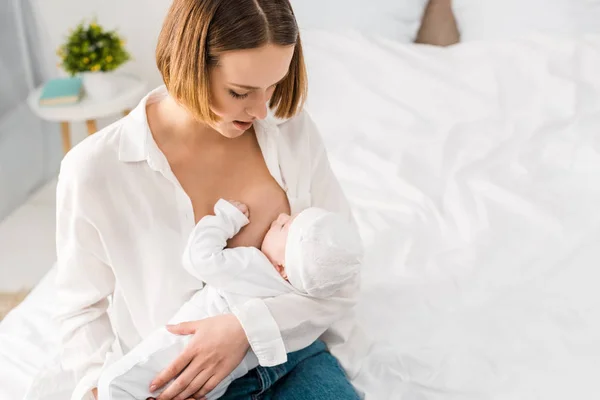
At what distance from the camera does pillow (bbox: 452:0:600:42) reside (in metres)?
2.10

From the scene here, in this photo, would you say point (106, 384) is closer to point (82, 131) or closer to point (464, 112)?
point (464, 112)

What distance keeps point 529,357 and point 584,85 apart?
3.38ft

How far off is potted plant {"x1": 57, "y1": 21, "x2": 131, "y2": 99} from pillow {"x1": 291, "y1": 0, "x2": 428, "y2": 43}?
28.6 inches

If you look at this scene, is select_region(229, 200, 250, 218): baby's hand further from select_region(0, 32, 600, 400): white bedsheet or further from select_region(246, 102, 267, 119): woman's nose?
select_region(0, 32, 600, 400): white bedsheet

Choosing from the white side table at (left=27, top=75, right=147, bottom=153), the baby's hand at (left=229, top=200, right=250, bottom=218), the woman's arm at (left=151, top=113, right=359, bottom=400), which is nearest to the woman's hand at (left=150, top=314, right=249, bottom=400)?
the woman's arm at (left=151, top=113, right=359, bottom=400)

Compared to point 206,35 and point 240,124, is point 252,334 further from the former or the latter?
point 206,35

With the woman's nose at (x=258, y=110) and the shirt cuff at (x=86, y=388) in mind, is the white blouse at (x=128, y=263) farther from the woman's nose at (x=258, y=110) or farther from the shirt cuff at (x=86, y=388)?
the woman's nose at (x=258, y=110)

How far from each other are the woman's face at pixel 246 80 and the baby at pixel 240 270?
7.5 inches

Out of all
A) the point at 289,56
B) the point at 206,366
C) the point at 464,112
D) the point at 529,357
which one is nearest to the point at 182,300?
the point at 206,366

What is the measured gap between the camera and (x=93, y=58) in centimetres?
237

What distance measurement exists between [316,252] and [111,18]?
2.02 m

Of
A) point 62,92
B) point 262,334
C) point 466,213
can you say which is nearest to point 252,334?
A: point 262,334

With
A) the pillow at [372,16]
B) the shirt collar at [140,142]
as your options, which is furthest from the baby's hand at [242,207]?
A: the pillow at [372,16]

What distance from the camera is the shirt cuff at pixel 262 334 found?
1.11m
